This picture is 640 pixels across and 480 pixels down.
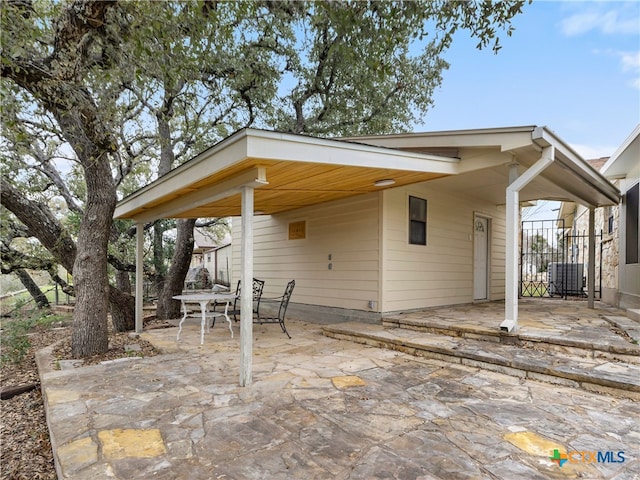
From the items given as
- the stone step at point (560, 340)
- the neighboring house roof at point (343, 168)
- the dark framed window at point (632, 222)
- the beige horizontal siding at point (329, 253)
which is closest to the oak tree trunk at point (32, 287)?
the neighboring house roof at point (343, 168)

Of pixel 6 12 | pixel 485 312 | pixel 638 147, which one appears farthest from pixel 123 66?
pixel 638 147

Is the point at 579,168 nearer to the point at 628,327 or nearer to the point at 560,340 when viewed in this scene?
the point at 628,327

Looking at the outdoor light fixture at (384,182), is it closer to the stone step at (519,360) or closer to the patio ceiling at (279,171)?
the patio ceiling at (279,171)

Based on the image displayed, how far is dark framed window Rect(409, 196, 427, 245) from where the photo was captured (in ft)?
20.5

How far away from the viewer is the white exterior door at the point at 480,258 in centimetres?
789

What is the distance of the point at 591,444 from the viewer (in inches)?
88.4

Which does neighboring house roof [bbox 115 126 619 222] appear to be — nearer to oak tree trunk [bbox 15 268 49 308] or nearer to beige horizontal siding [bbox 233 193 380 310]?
beige horizontal siding [bbox 233 193 380 310]

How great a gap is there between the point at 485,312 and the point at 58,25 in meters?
7.08

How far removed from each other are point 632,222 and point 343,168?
5766mm

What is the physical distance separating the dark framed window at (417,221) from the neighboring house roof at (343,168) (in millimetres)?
467

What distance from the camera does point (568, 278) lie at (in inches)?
376

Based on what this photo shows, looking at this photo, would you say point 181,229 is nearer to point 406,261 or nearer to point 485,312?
point 406,261

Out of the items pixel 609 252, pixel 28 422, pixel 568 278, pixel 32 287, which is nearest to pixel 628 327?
pixel 609 252

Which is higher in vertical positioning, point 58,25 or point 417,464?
point 58,25
